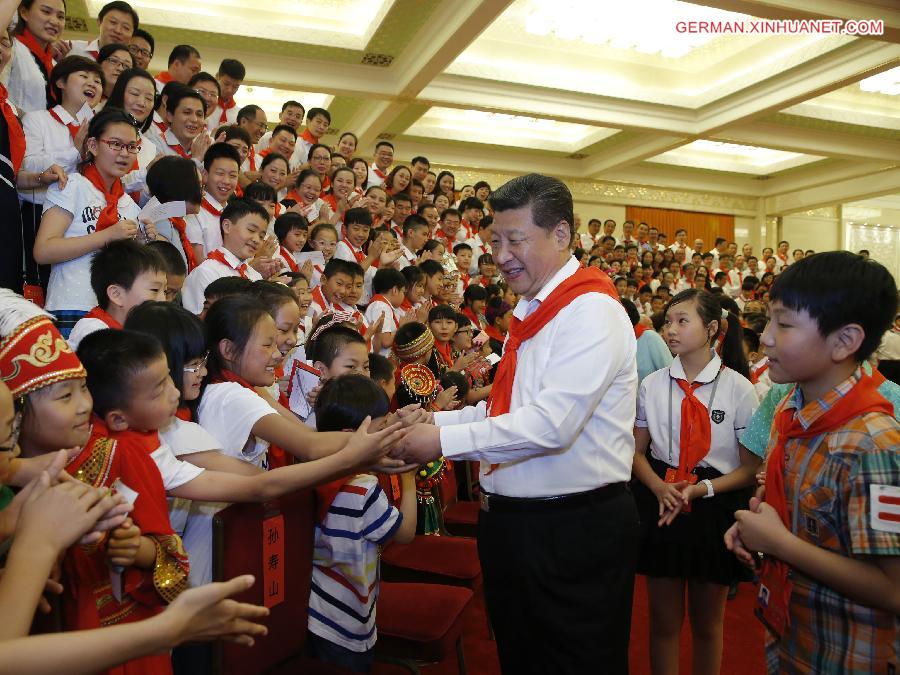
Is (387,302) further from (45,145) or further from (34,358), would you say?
(34,358)

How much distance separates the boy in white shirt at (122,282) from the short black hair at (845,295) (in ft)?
6.02

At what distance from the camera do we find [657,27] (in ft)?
28.5

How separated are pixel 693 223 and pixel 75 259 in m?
14.6

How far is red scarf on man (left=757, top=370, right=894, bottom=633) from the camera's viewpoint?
1302 mm

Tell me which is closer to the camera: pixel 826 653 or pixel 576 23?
pixel 826 653

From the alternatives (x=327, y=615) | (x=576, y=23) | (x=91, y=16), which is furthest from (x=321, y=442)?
(x=576, y=23)

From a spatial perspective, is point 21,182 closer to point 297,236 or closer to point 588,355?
point 297,236

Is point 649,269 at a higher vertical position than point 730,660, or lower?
higher

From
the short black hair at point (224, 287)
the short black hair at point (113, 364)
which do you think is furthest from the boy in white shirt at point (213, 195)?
the short black hair at point (113, 364)

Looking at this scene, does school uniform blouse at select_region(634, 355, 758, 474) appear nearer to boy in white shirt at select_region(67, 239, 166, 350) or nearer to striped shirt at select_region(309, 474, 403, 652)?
striped shirt at select_region(309, 474, 403, 652)

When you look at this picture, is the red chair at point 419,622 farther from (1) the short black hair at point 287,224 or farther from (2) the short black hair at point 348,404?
(1) the short black hair at point 287,224

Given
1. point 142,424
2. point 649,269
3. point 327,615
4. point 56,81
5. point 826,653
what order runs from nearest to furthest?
point 826,653
point 142,424
point 327,615
point 56,81
point 649,269

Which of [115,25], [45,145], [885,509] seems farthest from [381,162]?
[885,509]

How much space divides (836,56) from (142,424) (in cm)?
898
